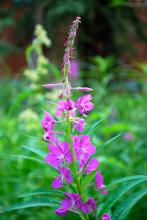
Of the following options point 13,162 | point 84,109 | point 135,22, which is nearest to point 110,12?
point 135,22

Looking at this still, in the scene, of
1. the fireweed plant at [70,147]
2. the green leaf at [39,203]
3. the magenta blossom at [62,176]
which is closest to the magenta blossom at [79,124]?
the fireweed plant at [70,147]

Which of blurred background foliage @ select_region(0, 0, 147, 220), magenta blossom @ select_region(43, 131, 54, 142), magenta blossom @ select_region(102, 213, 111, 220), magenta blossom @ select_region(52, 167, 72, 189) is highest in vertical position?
blurred background foliage @ select_region(0, 0, 147, 220)

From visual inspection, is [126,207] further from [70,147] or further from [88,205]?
[70,147]

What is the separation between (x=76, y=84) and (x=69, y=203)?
16.6 ft

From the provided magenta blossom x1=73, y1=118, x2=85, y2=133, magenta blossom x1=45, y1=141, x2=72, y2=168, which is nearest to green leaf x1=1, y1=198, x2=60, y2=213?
magenta blossom x1=45, y1=141, x2=72, y2=168

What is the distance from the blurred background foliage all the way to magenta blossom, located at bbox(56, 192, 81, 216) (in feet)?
0.70

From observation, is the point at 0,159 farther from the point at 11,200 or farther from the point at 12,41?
the point at 12,41

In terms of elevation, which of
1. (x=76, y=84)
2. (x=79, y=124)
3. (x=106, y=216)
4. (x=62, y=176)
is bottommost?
(x=106, y=216)

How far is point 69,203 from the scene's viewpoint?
123cm

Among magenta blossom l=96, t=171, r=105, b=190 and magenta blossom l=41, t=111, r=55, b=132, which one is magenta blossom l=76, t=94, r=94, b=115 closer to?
magenta blossom l=41, t=111, r=55, b=132

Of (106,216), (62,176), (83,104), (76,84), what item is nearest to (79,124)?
(83,104)

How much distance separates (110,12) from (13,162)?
6.64 m

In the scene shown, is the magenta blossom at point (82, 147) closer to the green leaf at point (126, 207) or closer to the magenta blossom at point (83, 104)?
the magenta blossom at point (83, 104)

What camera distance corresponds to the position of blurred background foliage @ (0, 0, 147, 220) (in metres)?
2.59
